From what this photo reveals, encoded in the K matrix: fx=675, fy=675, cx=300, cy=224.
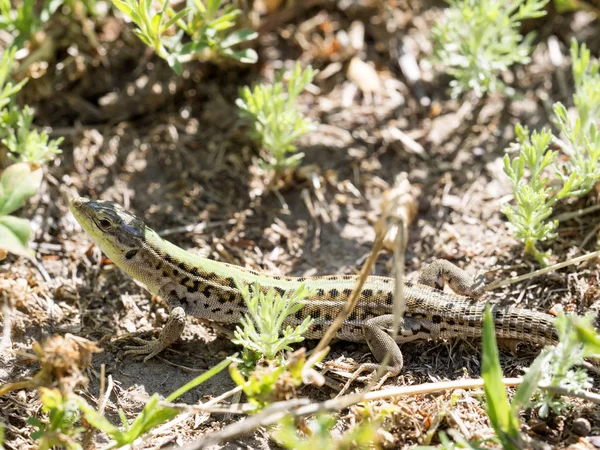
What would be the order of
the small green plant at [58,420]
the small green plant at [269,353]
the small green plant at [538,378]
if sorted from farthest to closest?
the small green plant at [269,353]
the small green plant at [58,420]
the small green plant at [538,378]

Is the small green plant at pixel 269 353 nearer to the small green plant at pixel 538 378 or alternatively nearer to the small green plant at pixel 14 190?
the small green plant at pixel 538 378

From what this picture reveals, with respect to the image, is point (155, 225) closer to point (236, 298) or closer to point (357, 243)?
point (236, 298)

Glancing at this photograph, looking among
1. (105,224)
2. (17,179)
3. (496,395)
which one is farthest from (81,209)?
(496,395)

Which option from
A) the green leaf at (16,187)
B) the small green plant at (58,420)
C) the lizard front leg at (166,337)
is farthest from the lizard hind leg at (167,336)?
the green leaf at (16,187)

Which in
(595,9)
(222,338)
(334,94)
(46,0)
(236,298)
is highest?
(46,0)

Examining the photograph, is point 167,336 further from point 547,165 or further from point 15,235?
point 547,165

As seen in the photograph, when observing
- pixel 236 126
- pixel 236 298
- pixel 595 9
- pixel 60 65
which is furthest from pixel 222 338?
pixel 595 9

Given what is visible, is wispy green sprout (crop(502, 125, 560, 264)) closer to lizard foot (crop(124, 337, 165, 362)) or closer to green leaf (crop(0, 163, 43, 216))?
lizard foot (crop(124, 337, 165, 362))
